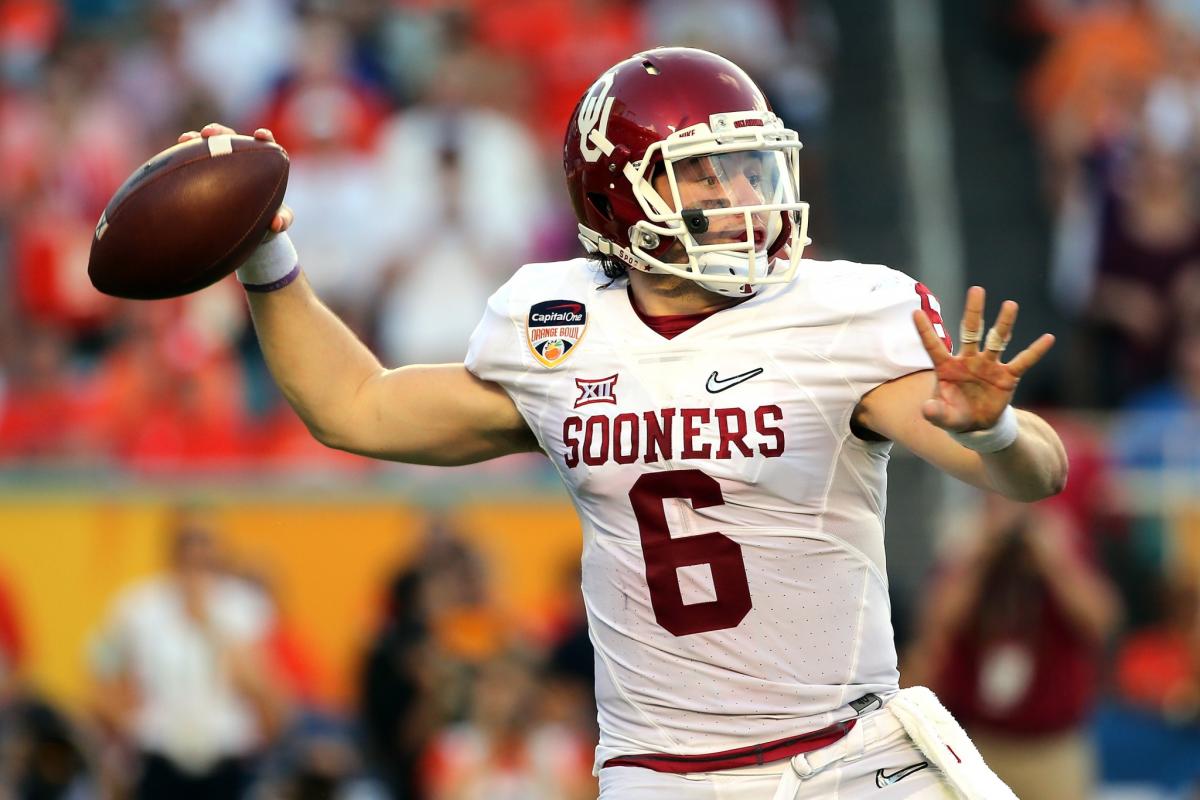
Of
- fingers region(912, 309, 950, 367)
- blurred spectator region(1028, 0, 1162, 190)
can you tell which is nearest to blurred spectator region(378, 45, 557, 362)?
blurred spectator region(1028, 0, 1162, 190)

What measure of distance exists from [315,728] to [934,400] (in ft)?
15.8

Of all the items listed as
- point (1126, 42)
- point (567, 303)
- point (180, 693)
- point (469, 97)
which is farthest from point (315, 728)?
point (1126, 42)

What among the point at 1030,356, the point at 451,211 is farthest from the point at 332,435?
the point at 451,211

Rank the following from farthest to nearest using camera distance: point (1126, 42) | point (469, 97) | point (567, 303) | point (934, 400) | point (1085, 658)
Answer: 1. point (1126, 42)
2. point (469, 97)
3. point (1085, 658)
4. point (567, 303)
5. point (934, 400)

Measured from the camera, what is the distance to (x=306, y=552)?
7625 millimetres

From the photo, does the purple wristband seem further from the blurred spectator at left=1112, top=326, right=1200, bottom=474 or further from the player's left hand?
the blurred spectator at left=1112, top=326, right=1200, bottom=474

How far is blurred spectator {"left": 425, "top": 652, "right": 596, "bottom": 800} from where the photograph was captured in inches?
277

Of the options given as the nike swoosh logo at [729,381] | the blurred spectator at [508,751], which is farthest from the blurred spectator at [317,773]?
the nike swoosh logo at [729,381]

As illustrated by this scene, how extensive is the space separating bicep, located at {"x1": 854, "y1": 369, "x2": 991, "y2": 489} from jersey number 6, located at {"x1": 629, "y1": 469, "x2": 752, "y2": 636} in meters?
0.30

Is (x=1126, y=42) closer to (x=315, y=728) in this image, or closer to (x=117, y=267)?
(x=315, y=728)

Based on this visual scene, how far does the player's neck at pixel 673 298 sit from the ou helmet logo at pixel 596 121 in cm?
24

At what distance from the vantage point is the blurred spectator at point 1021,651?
6797mm

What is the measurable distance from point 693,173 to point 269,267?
2.94 feet

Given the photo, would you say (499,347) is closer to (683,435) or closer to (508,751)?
(683,435)
